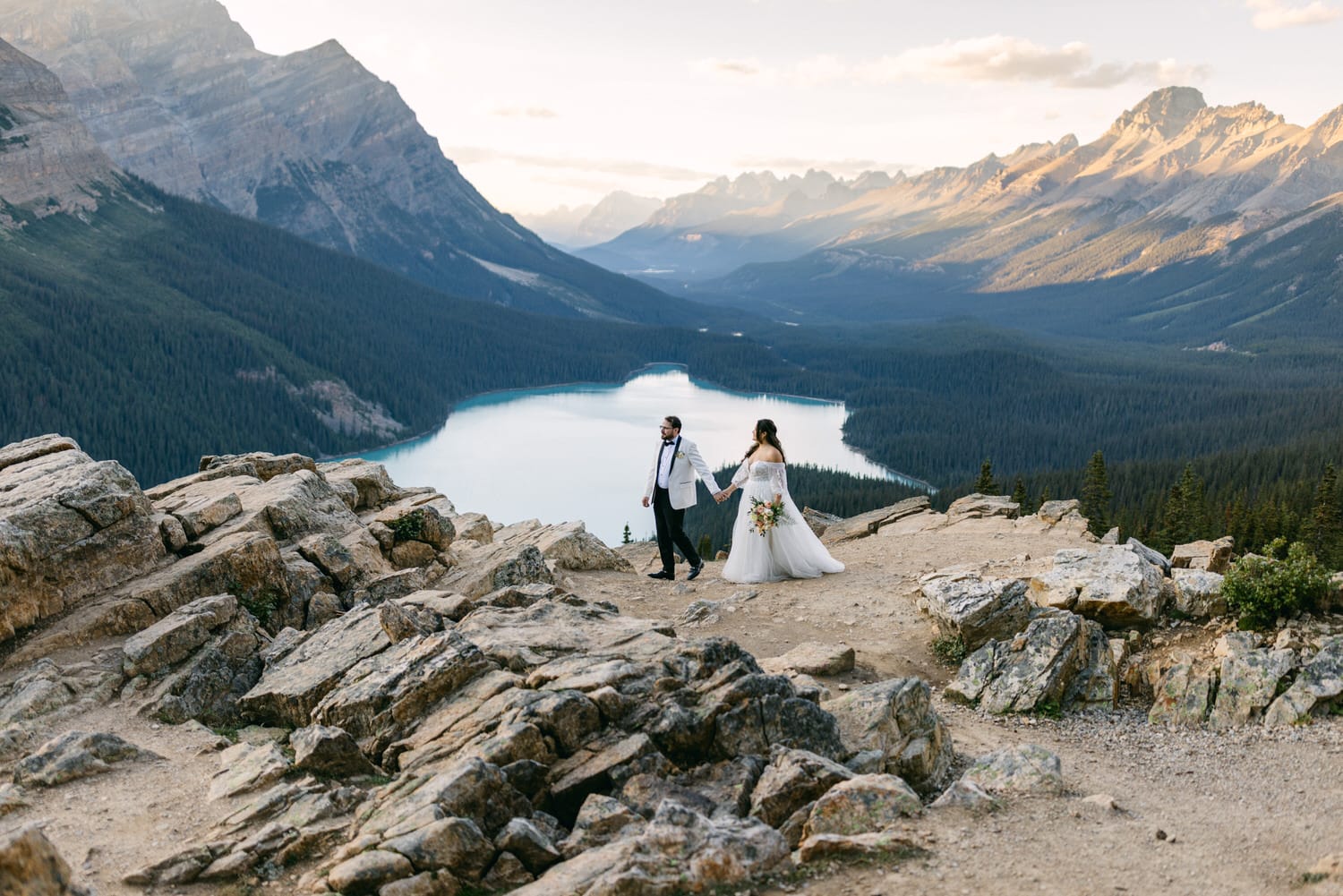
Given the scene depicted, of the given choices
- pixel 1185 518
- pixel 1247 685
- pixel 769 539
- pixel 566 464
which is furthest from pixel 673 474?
pixel 566 464

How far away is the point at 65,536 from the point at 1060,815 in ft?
60.1

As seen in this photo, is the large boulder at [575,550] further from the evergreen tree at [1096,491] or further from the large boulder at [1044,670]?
the evergreen tree at [1096,491]

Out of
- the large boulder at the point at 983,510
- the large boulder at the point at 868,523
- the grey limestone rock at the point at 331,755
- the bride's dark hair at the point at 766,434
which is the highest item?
the bride's dark hair at the point at 766,434

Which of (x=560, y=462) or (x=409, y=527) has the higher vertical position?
(x=409, y=527)

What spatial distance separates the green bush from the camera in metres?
16.4

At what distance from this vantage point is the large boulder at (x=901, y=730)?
41.5 ft

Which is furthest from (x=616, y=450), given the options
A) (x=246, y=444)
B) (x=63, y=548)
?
(x=63, y=548)

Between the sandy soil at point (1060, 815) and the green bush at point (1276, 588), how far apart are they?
2.86 meters

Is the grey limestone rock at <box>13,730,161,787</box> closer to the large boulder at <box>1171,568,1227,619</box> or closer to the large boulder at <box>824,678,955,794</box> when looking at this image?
the large boulder at <box>824,678,955,794</box>

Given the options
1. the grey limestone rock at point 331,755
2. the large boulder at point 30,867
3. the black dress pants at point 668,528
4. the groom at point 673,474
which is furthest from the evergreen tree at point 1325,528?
the large boulder at point 30,867

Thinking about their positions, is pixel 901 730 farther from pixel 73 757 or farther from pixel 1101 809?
pixel 73 757

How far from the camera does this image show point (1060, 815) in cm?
1132

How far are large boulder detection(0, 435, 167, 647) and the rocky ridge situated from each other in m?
0.05

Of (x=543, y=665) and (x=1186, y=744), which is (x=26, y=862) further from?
(x=1186, y=744)
